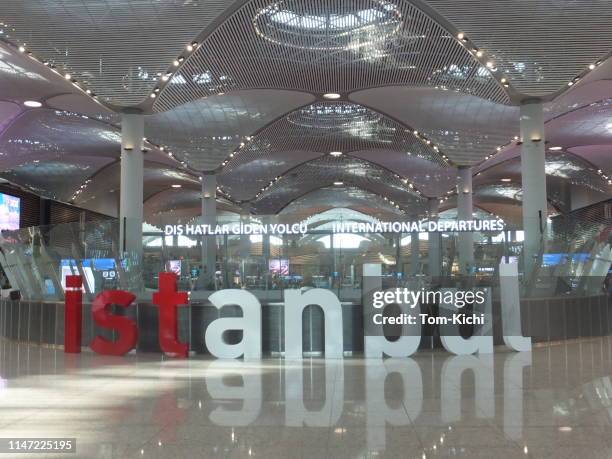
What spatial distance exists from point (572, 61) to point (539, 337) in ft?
25.9

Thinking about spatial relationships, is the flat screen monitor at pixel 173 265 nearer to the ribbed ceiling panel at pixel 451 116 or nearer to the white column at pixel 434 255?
Result: the white column at pixel 434 255

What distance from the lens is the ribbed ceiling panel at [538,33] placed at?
14805 millimetres

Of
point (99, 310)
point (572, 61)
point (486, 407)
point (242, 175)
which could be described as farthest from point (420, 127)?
point (486, 407)

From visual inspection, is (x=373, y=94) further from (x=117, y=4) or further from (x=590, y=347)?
(x=590, y=347)

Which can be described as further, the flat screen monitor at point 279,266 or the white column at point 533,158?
the white column at point 533,158

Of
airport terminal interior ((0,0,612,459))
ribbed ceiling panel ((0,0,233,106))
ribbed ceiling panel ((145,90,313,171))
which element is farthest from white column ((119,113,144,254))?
ribbed ceiling panel ((145,90,313,171))

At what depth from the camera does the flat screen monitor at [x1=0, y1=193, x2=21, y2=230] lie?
38.2 m

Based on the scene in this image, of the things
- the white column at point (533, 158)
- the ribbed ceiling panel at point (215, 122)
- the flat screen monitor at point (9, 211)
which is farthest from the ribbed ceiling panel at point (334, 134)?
the flat screen monitor at point (9, 211)

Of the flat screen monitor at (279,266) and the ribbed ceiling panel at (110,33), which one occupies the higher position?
the ribbed ceiling panel at (110,33)

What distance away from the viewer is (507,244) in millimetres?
13719

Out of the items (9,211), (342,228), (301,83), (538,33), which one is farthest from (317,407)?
(9,211)

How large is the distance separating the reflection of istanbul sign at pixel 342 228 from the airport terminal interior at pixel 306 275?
5cm

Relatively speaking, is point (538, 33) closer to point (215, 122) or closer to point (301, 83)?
point (301, 83)

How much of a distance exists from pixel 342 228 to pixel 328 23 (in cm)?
684
